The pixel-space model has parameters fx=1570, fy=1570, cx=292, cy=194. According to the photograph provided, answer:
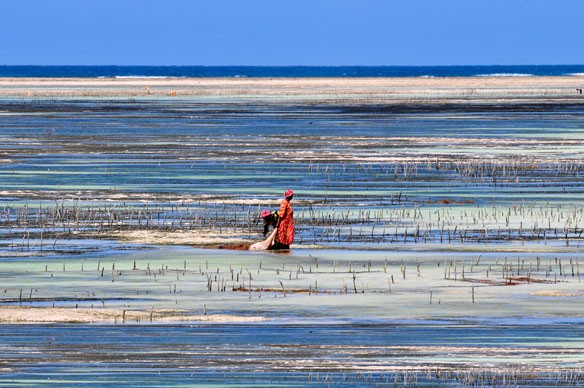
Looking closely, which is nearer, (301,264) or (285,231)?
(301,264)

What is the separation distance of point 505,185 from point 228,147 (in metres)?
17.2

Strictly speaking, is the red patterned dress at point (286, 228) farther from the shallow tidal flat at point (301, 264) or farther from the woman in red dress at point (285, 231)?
the shallow tidal flat at point (301, 264)

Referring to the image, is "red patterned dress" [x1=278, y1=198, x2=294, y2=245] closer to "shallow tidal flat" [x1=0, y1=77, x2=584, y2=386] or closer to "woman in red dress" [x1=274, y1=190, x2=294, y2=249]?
"woman in red dress" [x1=274, y1=190, x2=294, y2=249]

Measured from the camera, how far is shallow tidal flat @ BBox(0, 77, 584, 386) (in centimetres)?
1547

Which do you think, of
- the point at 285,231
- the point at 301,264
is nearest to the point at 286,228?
the point at 285,231

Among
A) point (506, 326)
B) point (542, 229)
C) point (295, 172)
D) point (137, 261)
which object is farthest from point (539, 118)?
point (506, 326)

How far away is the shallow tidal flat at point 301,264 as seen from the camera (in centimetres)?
1547

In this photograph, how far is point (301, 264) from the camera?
22.9 m

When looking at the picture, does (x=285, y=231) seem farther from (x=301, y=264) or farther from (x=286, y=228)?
(x=301, y=264)

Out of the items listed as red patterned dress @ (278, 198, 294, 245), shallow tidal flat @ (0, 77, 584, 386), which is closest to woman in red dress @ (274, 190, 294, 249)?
red patterned dress @ (278, 198, 294, 245)

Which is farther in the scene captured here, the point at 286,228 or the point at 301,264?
the point at 286,228

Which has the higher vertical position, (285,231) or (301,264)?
(285,231)

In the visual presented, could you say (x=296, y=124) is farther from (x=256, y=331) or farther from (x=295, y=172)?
(x=256, y=331)

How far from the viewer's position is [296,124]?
223 ft
